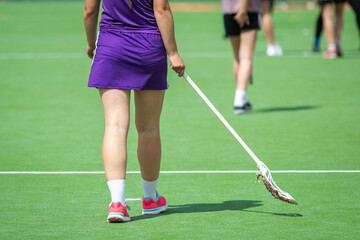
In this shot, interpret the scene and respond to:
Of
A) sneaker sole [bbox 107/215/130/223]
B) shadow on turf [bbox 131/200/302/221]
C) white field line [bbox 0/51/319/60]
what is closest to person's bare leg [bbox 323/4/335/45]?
white field line [bbox 0/51/319/60]

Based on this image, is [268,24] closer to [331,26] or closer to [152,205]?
[331,26]

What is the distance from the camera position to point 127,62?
5.15 metres

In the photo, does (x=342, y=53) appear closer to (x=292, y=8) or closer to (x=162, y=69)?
(x=162, y=69)

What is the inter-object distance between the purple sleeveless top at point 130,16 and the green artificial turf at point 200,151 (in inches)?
51.8

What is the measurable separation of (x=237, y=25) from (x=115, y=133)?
17.1ft

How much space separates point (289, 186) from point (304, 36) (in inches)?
654

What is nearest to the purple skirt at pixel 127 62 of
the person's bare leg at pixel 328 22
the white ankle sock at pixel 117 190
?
the white ankle sock at pixel 117 190

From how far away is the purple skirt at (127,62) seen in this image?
5.13m

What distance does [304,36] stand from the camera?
22438 millimetres

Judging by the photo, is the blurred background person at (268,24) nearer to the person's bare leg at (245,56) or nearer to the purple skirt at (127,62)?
the person's bare leg at (245,56)

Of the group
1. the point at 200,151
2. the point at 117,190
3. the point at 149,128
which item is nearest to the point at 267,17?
the point at 200,151

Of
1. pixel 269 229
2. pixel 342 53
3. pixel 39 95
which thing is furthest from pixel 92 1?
pixel 342 53

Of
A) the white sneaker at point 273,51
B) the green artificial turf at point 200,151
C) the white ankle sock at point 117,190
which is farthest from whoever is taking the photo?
the white sneaker at point 273,51

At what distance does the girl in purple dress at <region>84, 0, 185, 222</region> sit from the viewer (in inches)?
202
